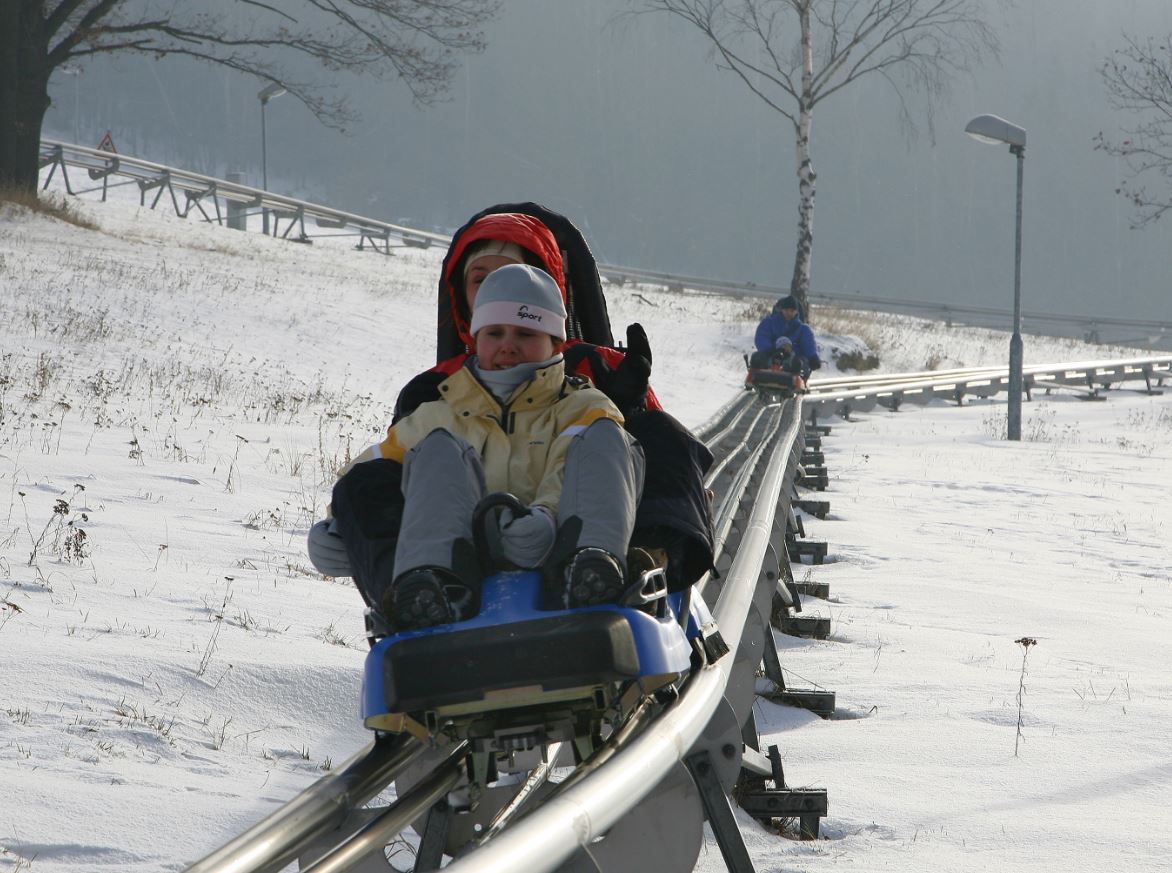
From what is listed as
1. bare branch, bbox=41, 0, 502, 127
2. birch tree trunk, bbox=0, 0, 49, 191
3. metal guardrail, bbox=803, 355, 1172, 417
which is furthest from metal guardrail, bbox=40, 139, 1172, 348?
metal guardrail, bbox=803, 355, 1172, 417

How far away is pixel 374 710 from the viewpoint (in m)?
2.82

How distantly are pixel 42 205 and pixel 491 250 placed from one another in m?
18.9

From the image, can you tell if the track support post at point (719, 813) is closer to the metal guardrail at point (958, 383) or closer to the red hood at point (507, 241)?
the red hood at point (507, 241)

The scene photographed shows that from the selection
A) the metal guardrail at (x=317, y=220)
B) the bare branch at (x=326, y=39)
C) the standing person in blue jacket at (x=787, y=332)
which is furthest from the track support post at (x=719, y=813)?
the metal guardrail at (x=317, y=220)

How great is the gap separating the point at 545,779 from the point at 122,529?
3284 mm

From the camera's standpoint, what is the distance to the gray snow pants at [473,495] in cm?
297

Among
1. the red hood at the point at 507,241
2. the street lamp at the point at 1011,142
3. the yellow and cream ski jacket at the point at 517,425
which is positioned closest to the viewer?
the yellow and cream ski jacket at the point at 517,425

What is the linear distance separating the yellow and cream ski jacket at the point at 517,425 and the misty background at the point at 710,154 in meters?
142

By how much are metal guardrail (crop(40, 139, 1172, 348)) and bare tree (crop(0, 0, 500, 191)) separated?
18.8 feet

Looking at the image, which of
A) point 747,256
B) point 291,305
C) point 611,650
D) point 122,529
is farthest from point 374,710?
point 747,256

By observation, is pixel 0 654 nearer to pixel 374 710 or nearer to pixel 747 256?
pixel 374 710

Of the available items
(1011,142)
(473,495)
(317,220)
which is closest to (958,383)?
(1011,142)

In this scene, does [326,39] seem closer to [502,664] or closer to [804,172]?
[804,172]

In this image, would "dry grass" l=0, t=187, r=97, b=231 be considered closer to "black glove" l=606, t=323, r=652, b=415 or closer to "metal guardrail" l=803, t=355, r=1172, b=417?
"metal guardrail" l=803, t=355, r=1172, b=417
